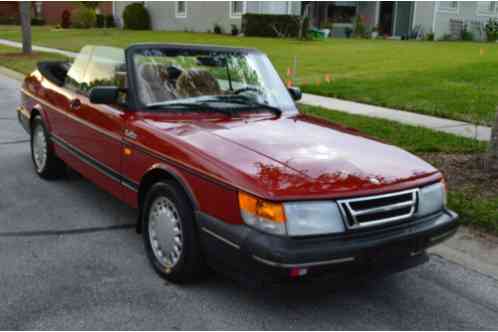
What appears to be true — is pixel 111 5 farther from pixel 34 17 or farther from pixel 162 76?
pixel 162 76

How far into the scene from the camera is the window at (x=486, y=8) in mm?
41562

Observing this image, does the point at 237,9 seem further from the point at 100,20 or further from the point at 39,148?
the point at 39,148

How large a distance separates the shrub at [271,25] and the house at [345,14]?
1.57 m

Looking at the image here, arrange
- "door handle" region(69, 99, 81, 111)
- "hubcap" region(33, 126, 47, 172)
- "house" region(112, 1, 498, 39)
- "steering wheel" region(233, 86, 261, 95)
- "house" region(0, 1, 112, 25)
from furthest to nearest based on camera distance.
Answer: "house" region(0, 1, 112, 25)
"house" region(112, 1, 498, 39)
"hubcap" region(33, 126, 47, 172)
"door handle" region(69, 99, 81, 111)
"steering wheel" region(233, 86, 261, 95)

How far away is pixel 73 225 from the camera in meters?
4.98


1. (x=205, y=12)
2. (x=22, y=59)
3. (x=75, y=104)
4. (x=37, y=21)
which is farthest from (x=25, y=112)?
(x=37, y=21)

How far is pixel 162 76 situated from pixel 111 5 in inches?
1748

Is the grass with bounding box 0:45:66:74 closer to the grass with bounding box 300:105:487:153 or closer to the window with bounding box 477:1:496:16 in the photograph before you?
the grass with bounding box 300:105:487:153

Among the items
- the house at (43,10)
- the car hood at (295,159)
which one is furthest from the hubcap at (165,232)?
the house at (43,10)

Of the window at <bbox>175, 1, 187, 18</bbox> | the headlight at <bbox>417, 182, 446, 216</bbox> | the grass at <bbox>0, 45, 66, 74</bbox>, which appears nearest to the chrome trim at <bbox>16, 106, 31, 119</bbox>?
the headlight at <bbox>417, 182, 446, 216</bbox>

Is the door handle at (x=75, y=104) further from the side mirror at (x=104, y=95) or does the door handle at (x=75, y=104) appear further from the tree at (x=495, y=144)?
the tree at (x=495, y=144)

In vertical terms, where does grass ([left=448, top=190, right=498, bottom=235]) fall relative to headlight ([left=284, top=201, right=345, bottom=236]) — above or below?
below

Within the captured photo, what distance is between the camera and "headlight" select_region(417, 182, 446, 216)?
11.8 feet

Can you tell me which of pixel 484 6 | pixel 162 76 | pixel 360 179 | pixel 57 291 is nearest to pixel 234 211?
pixel 360 179
